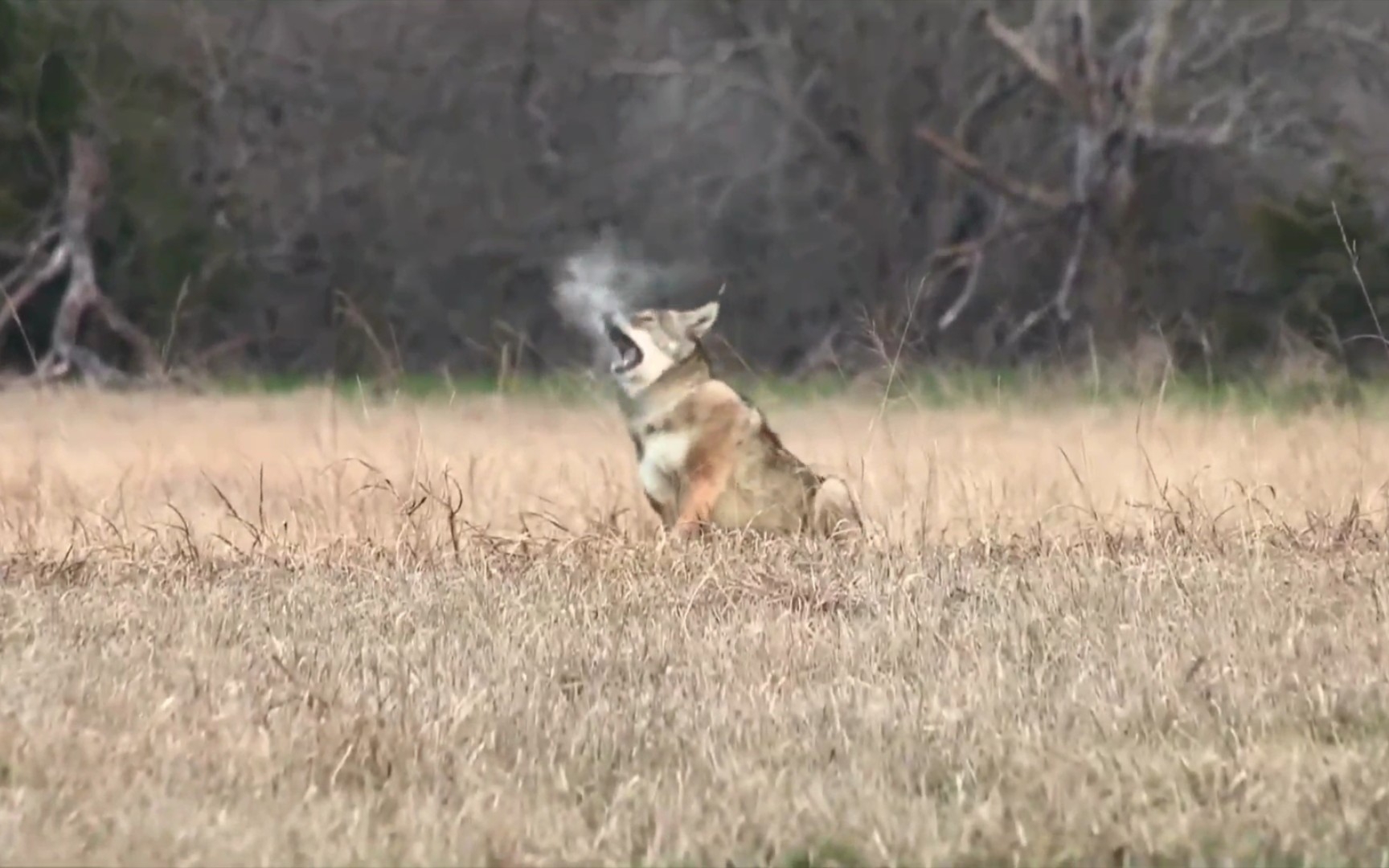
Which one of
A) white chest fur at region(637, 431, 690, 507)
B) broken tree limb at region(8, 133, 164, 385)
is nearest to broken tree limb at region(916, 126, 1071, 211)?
broken tree limb at region(8, 133, 164, 385)

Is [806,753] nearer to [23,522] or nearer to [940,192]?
[23,522]

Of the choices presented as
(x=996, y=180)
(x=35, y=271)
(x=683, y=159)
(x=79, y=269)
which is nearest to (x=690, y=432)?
(x=79, y=269)

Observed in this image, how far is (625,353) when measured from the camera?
6.41m

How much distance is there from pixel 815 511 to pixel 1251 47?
469 inches

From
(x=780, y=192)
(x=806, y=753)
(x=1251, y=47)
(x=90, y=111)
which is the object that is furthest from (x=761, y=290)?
(x=806, y=753)

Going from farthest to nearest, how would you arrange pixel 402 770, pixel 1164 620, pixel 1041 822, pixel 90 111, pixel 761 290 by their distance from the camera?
pixel 761 290, pixel 90 111, pixel 1164 620, pixel 402 770, pixel 1041 822

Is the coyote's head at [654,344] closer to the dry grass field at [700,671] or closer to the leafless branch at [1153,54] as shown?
the dry grass field at [700,671]

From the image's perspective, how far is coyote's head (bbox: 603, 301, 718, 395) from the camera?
6355 millimetres

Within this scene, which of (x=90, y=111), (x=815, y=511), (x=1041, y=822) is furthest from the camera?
(x=90, y=111)

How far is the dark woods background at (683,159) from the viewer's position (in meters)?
16.2

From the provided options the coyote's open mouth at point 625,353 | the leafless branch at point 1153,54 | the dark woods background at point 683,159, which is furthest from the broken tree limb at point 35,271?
the coyote's open mouth at point 625,353

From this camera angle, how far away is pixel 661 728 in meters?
4.00

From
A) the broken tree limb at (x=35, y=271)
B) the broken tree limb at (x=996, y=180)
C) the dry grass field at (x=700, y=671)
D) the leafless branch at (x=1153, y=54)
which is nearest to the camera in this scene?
the dry grass field at (x=700, y=671)

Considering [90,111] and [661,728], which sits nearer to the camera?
[661,728]
